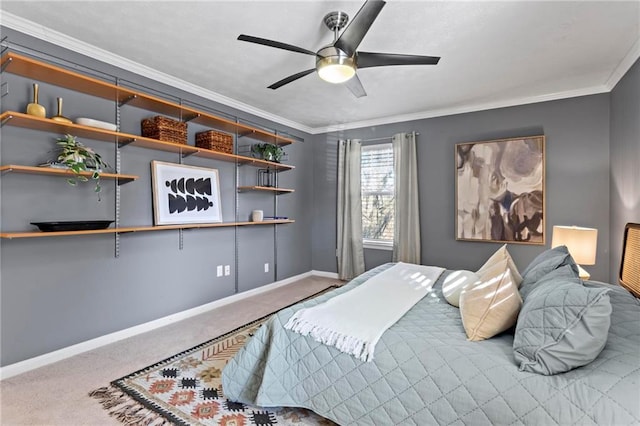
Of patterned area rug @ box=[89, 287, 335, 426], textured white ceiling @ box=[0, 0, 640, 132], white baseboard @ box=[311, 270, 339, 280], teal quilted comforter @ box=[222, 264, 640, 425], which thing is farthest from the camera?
white baseboard @ box=[311, 270, 339, 280]

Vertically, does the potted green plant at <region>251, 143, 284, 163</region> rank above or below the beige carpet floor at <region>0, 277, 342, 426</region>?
above

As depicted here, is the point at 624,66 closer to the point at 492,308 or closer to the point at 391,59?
the point at 391,59

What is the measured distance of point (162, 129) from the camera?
293 centimetres

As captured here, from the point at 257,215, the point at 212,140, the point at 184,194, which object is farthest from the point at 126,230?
the point at 257,215

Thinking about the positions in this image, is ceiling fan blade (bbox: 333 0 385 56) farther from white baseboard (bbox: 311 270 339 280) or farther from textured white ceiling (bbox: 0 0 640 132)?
white baseboard (bbox: 311 270 339 280)

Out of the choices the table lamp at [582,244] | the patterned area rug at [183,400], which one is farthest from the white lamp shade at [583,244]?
the patterned area rug at [183,400]

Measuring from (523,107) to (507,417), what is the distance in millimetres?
3674

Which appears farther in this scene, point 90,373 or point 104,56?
point 104,56

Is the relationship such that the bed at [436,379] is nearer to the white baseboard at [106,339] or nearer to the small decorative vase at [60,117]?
the white baseboard at [106,339]

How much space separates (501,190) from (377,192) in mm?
1630

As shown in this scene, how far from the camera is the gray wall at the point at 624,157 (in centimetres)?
257

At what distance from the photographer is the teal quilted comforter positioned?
1.11 meters

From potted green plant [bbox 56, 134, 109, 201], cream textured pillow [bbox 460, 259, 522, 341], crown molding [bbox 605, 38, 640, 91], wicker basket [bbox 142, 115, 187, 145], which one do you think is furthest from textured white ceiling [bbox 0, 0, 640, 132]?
cream textured pillow [bbox 460, 259, 522, 341]

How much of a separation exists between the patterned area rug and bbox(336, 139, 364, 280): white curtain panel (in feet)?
8.97
